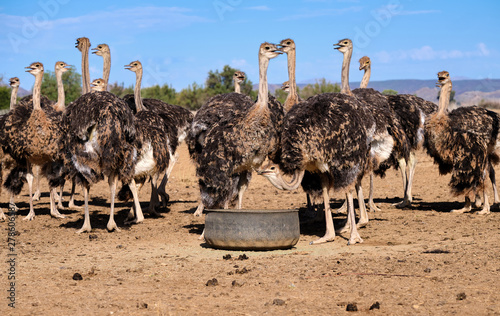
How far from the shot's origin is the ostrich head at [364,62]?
14.0m

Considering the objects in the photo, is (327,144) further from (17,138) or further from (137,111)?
(17,138)

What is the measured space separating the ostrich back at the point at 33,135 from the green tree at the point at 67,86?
23.9m

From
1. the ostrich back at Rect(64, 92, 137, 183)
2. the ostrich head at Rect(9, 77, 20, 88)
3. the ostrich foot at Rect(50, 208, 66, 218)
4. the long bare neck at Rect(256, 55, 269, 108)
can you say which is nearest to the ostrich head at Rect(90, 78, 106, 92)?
the ostrich foot at Rect(50, 208, 66, 218)

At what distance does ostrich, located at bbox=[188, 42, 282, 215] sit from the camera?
29.2 feet

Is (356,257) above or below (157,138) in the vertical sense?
below

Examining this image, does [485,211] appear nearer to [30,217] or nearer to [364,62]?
[364,62]

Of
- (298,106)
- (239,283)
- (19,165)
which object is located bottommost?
(239,283)

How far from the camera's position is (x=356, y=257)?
7930 millimetres

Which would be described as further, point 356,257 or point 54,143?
point 54,143

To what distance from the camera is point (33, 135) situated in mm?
11688

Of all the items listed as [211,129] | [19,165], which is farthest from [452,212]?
[19,165]

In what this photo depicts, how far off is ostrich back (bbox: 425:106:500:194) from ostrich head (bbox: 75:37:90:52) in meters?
6.97

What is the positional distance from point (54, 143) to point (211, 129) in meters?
3.77

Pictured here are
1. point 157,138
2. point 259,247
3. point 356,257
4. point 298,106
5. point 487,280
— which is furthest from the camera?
point 157,138
